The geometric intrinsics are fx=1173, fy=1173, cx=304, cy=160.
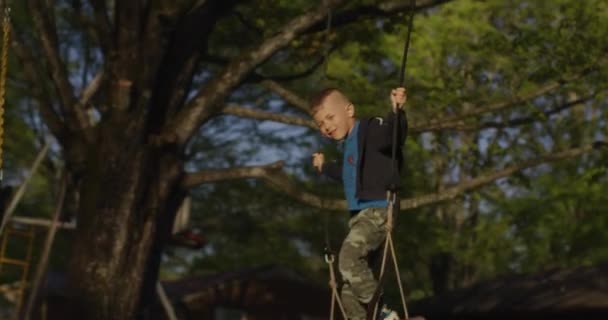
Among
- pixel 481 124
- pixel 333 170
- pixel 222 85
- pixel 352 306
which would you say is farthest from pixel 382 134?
pixel 481 124

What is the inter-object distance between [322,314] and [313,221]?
5.08m

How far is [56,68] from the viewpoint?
620 inches

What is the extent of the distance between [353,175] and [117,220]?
742 centimetres

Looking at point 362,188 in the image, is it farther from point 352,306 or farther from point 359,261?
point 352,306

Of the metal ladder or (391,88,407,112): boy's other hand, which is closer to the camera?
(391,88,407,112): boy's other hand

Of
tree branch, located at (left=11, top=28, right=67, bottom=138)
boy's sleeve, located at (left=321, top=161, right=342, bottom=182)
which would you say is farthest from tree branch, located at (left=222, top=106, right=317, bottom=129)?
boy's sleeve, located at (left=321, top=161, right=342, bottom=182)

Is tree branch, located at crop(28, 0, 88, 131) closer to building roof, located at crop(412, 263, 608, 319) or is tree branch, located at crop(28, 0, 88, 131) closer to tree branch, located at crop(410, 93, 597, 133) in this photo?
tree branch, located at crop(410, 93, 597, 133)

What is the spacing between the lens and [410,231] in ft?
90.7

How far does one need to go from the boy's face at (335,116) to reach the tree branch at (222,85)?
25.2 ft

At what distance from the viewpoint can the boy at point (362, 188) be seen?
26.3ft

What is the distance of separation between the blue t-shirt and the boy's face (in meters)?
0.06

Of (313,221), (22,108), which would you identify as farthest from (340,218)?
(22,108)

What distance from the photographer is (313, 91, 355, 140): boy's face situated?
26.3ft

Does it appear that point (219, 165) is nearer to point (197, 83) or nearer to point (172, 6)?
point (197, 83)
